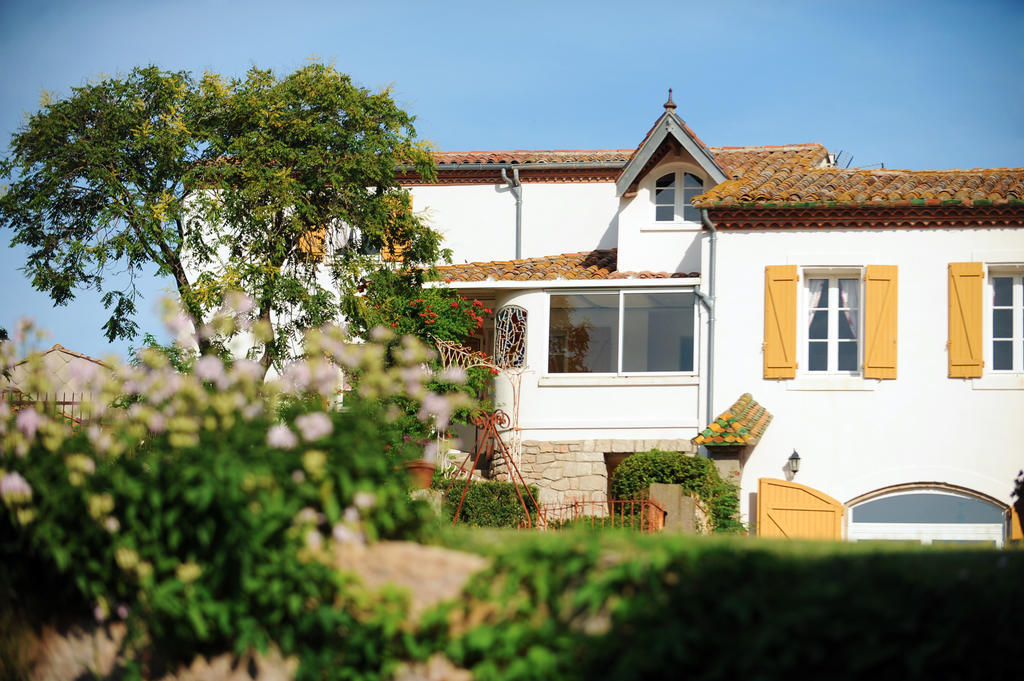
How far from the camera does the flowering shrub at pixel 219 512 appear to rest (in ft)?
20.4

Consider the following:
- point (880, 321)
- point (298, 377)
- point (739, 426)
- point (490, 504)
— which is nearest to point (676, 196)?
point (880, 321)

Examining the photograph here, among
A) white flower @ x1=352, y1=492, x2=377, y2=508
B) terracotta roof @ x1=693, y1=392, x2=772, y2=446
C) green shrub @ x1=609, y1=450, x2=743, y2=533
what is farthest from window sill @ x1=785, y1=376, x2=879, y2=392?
white flower @ x1=352, y1=492, x2=377, y2=508

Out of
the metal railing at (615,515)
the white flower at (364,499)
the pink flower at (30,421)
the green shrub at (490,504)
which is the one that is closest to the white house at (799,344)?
the metal railing at (615,515)

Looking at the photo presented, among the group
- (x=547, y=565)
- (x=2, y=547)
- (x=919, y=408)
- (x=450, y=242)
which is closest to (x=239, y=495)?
(x=547, y=565)

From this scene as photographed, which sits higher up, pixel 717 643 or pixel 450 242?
pixel 450 242

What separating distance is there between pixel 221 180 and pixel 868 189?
11207mm

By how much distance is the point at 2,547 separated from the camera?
24.4ft

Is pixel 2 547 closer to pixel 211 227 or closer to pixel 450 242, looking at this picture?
pixel 211 227

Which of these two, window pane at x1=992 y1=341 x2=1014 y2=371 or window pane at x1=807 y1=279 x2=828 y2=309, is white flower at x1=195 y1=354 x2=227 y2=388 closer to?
window pane at x1=807 y1=279 x2=828 y2=309

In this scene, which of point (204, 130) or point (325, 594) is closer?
point (325, 594)

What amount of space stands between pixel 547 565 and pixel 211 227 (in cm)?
1551

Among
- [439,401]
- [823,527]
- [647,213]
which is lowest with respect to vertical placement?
[823,527]

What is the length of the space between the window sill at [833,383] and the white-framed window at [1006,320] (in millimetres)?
1936

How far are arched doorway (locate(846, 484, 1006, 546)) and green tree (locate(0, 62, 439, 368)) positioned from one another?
877cm
